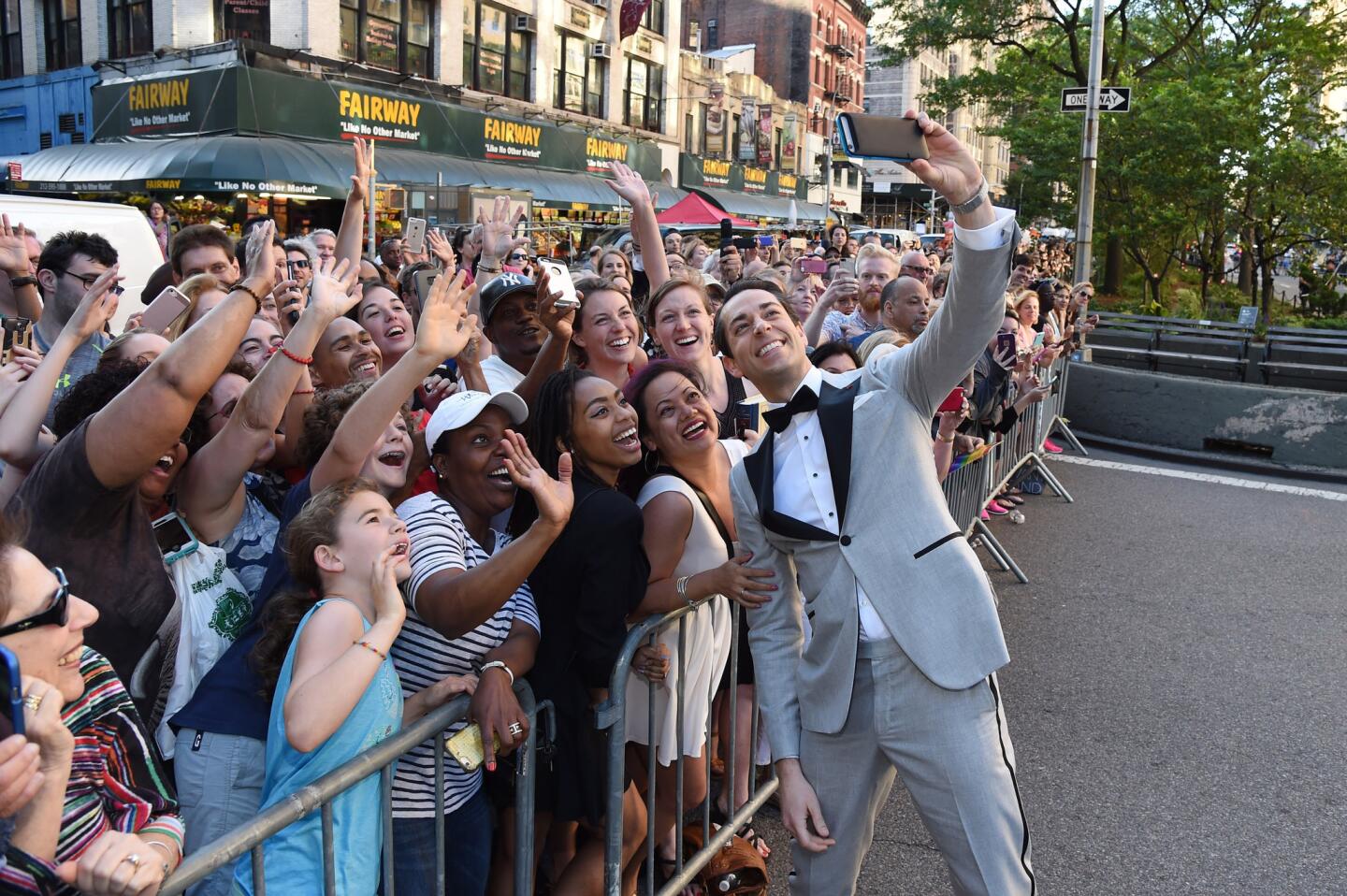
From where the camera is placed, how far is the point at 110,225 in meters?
8.78

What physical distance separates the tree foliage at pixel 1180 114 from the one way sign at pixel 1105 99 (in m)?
4.04

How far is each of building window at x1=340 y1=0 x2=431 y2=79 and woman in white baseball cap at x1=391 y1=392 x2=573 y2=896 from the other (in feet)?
74.1

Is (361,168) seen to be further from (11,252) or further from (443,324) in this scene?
(443,324)

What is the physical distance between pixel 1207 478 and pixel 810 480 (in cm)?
934

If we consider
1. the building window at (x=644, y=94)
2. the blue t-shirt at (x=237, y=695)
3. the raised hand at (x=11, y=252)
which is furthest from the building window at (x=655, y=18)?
the blue t-shirt at (x=237, y=695)

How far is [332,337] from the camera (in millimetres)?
4129

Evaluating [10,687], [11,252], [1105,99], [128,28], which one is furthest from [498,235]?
[128,28]

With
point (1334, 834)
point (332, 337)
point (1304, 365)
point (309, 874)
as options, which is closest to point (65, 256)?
point (332, 337)

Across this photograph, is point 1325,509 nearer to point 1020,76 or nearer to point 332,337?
point 332,337

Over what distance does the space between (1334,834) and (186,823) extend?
4310 mm

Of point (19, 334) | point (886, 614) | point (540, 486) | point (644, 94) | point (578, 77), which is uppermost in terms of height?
point (644, 94)

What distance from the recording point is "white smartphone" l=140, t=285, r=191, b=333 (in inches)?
179

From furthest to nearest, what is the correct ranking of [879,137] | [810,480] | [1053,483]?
[1053,483], [810,480], [879,137]

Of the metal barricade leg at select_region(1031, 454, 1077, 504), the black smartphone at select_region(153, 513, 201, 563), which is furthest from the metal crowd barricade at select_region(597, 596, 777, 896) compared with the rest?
the metal barricade leg at select_region(1031, 454, 1077, 504)
